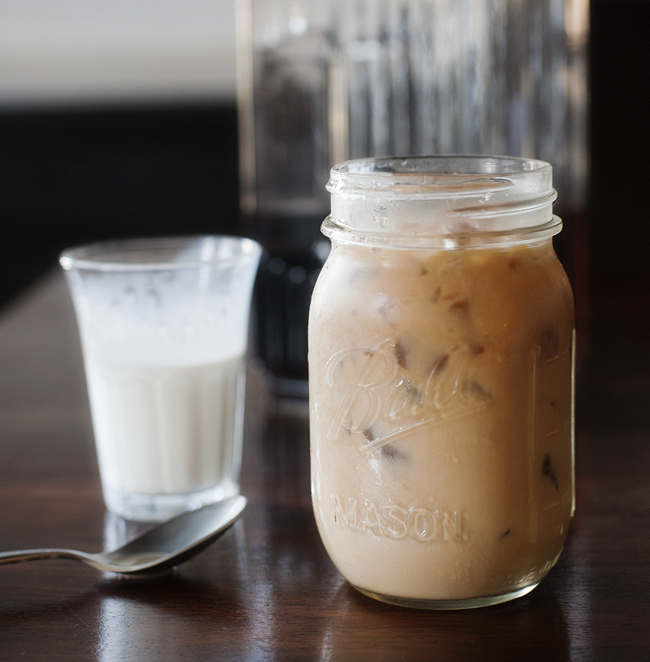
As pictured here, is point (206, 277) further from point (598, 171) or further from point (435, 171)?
point (598, 171)

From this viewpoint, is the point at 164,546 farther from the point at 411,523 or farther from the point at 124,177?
the point at 124,177

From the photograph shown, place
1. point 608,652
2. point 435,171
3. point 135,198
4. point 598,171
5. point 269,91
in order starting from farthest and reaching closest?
1. point 135,198
2. point 598,171
3. point 269,91
4. point 435,171
5. point 608,652

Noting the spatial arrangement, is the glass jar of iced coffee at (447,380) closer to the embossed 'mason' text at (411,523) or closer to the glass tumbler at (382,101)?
the embossed 'mason' text at (411,523)

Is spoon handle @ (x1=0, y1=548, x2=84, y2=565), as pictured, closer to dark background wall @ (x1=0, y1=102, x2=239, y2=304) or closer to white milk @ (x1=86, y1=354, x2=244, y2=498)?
white milk @ (x1=86, y1=354, x2=244, y2=498)

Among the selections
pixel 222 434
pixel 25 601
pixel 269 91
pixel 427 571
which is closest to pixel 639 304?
pixel 269 91

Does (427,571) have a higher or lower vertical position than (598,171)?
lower
